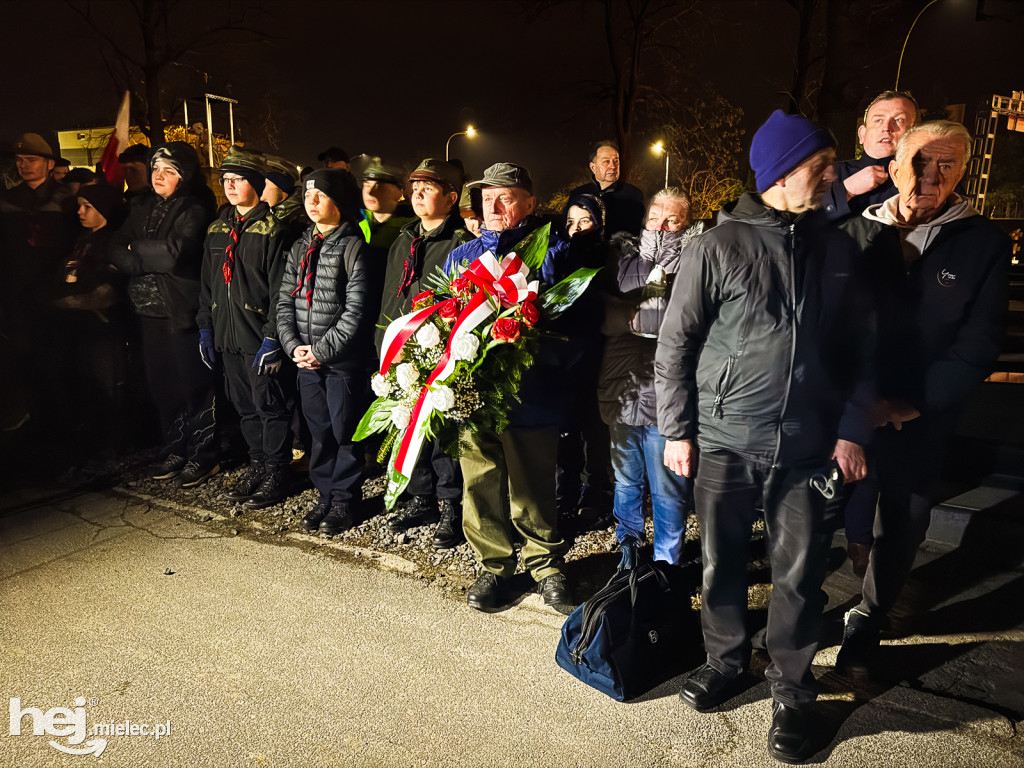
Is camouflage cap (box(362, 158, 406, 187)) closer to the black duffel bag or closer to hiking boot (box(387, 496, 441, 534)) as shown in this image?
hiking boot (box(387, 496, 441, 534))

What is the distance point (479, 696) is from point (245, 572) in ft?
6.16

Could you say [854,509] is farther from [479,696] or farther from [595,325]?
[479,696]

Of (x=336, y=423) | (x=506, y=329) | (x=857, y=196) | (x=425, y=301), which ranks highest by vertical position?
(x=857, y=196)

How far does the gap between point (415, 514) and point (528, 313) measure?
200 centimetres

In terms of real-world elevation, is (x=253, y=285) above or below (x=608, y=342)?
above

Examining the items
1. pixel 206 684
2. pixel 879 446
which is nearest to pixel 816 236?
pixel 879 446

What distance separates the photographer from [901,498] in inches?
126

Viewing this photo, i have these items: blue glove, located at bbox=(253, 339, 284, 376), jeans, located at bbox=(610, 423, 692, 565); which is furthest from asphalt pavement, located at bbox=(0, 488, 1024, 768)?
blue glove, located at bbox=(253, 339, 284, 376)

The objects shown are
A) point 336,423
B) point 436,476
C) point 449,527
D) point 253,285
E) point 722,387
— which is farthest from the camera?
point 253,285

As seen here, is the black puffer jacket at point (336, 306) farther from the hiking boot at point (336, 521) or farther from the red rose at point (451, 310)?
the red rose at point (451, 310)

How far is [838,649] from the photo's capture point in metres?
3.44

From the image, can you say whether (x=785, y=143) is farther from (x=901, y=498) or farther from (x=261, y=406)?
(x=261, y=406)

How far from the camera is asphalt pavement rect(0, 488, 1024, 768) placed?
9.17ft

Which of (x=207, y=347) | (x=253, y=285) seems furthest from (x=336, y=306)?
(x=207, y=347)
